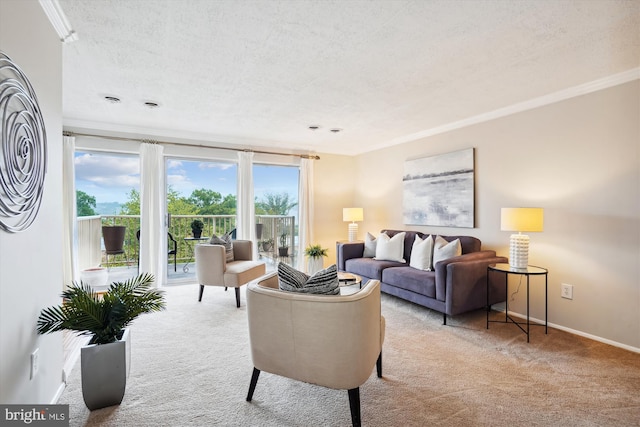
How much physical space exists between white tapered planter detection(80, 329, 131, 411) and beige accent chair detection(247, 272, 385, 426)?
85 cm


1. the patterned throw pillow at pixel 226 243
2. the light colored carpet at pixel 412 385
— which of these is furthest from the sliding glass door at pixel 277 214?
the light colored carpet at pixel 412 385

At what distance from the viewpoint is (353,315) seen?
1.66 m

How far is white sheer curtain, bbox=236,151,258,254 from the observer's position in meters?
5.14

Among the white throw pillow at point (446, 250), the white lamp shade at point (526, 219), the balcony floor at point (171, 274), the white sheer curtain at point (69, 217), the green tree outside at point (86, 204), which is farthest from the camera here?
the balcony floor at point (171, 274)

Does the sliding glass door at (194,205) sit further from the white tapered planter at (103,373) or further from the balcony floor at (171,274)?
the white tapered planter at (103,373)

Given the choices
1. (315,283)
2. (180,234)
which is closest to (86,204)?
(180,234)

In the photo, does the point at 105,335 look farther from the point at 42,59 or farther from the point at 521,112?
the point at 521,112

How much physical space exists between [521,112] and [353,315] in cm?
323

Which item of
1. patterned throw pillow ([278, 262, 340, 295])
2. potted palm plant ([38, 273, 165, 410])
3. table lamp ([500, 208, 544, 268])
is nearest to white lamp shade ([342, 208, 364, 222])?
table lamp ([500, 208, 544, 268])

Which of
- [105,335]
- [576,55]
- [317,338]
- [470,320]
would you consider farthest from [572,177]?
[105,335]

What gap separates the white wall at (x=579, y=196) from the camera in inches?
107

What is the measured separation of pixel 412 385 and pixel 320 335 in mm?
929

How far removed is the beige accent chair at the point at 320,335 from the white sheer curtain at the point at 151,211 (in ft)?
Answer: 10.9

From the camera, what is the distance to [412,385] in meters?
2.14
